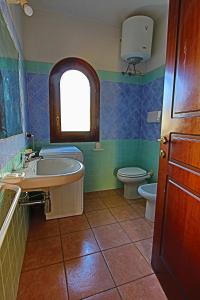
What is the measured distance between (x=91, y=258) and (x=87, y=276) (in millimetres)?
170

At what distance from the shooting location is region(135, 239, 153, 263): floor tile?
148 cm

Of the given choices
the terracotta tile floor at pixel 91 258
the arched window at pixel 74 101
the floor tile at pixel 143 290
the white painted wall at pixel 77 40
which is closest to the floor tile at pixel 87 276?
the terracotta tile floor at pixel 91 258

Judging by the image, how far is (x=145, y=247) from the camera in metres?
1.57

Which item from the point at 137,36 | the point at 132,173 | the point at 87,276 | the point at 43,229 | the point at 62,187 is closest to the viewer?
the point at 87,276

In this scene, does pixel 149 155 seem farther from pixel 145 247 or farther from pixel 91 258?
pixel 91 258

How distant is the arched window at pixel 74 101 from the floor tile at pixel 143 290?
180 centimetres

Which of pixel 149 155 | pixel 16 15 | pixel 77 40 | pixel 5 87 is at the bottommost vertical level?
pixel 149 155

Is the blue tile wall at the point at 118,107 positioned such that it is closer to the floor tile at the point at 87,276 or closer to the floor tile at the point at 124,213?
the floor tile at the point at 124,213

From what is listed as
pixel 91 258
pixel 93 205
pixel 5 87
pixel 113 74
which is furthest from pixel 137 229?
pixel 113 74

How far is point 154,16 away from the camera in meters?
2.21

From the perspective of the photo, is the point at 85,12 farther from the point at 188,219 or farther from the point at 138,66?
the point at 188,219

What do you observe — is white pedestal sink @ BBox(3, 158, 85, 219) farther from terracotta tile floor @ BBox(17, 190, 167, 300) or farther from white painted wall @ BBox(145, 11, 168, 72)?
white painted wall @ BBox(145, 11, 168, 72)

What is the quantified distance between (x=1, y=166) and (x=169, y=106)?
109 centimetres

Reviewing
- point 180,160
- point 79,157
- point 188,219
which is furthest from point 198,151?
point 79,157
